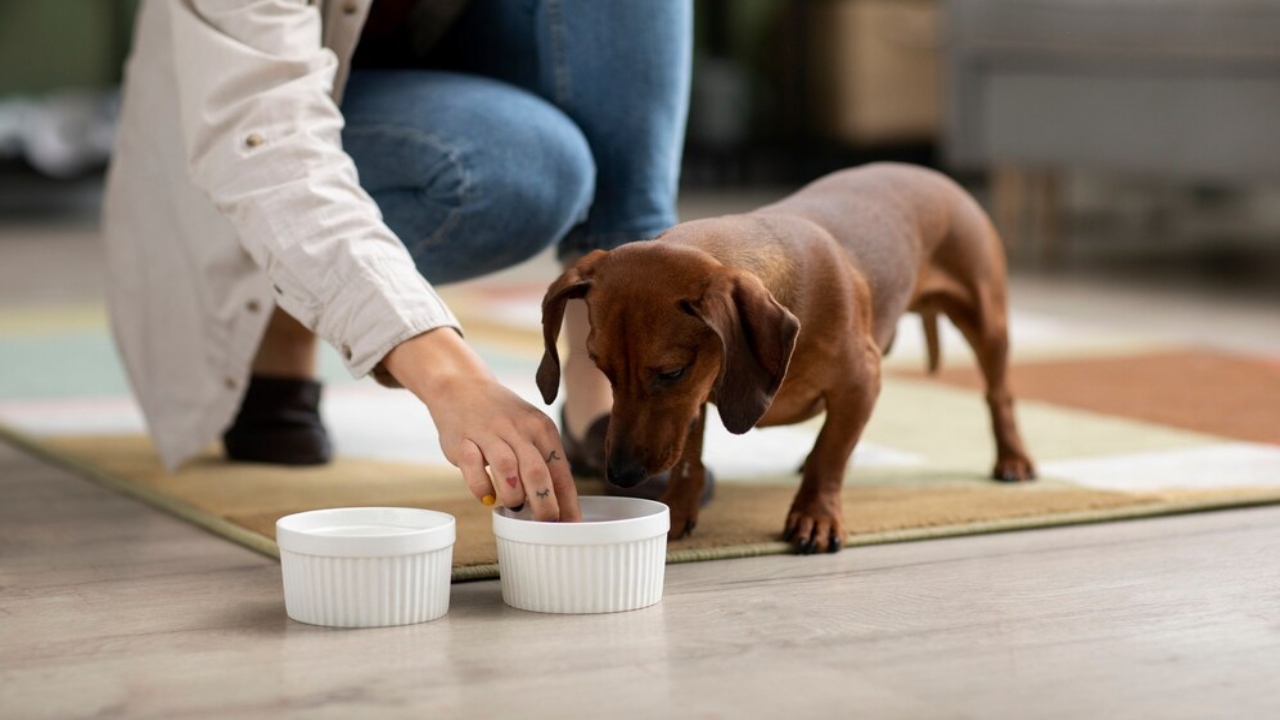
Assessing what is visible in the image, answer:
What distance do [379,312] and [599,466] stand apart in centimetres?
49

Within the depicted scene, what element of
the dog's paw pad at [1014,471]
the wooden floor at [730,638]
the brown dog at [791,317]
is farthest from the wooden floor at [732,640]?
the dog's paw pad at [1014,471]

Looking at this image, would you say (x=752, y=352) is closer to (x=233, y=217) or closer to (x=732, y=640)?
(x=732, y=640)

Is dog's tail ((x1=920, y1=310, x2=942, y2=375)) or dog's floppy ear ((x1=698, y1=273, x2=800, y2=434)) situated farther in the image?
dog's tail ((x1=920, y1=310, x2=942, y2=375))

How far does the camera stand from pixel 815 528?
4.81 ft

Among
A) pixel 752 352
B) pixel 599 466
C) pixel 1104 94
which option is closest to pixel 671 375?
pixel 752 352

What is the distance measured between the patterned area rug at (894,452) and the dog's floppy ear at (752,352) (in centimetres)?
20

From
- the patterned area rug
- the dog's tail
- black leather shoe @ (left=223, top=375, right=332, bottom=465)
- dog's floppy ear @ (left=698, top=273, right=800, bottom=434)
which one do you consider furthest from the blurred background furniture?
dog's floppy ear @ (left=698, top=273, right=800, bottom=434)

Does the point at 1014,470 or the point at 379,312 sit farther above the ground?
the point at 379,312

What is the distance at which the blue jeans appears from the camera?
1708mm

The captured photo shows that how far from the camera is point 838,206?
5.28 ft

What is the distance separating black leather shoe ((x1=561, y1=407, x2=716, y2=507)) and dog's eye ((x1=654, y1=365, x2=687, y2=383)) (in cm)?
26

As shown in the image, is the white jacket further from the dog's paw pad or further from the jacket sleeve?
the dog's paw pad

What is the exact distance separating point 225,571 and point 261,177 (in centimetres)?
32

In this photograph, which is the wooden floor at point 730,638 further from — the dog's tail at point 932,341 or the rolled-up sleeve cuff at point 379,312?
the dog's tail at point 932,341
